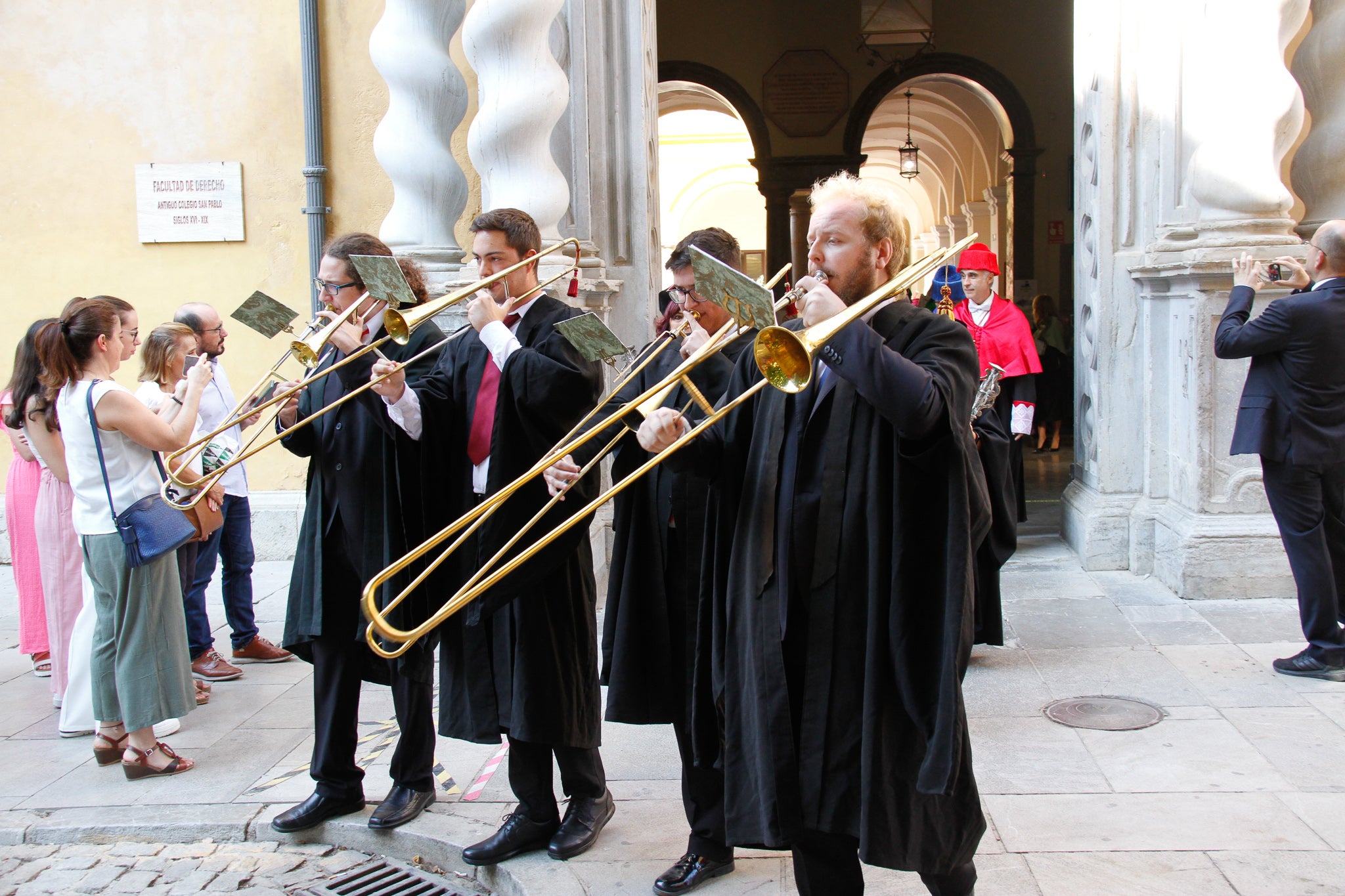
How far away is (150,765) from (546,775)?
5.85 ft

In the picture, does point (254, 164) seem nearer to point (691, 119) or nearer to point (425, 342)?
point (425, 342)

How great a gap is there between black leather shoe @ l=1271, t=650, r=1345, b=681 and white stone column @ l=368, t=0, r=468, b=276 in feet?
15.0

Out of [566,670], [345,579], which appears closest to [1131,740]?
[566,670]

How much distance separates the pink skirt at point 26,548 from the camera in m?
5.68

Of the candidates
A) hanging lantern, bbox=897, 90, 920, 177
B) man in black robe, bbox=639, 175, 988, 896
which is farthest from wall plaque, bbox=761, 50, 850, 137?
man in black robe, bbox=639, 175, 988, 896

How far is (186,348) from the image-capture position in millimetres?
5363

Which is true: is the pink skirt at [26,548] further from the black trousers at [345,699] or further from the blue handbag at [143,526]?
the black trousers at [345,699]

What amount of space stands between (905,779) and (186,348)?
394 centimetres

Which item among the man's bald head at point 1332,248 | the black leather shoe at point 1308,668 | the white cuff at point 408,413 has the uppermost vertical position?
the man's bald head at point 1332,248

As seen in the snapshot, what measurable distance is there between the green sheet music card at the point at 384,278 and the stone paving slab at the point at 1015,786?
1.73m

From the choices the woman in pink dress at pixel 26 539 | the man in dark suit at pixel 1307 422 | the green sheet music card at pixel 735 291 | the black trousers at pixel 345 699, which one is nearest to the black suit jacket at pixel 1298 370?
the man in dark suit at pixel 1307 422

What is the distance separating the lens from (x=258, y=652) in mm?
6090

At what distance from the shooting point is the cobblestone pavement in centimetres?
385

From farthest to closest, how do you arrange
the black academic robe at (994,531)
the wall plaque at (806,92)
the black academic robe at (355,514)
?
1. the wall plaque at (806,92)
2. the black academic robe at (994,531)
3. the black academic robe at (355,514)
